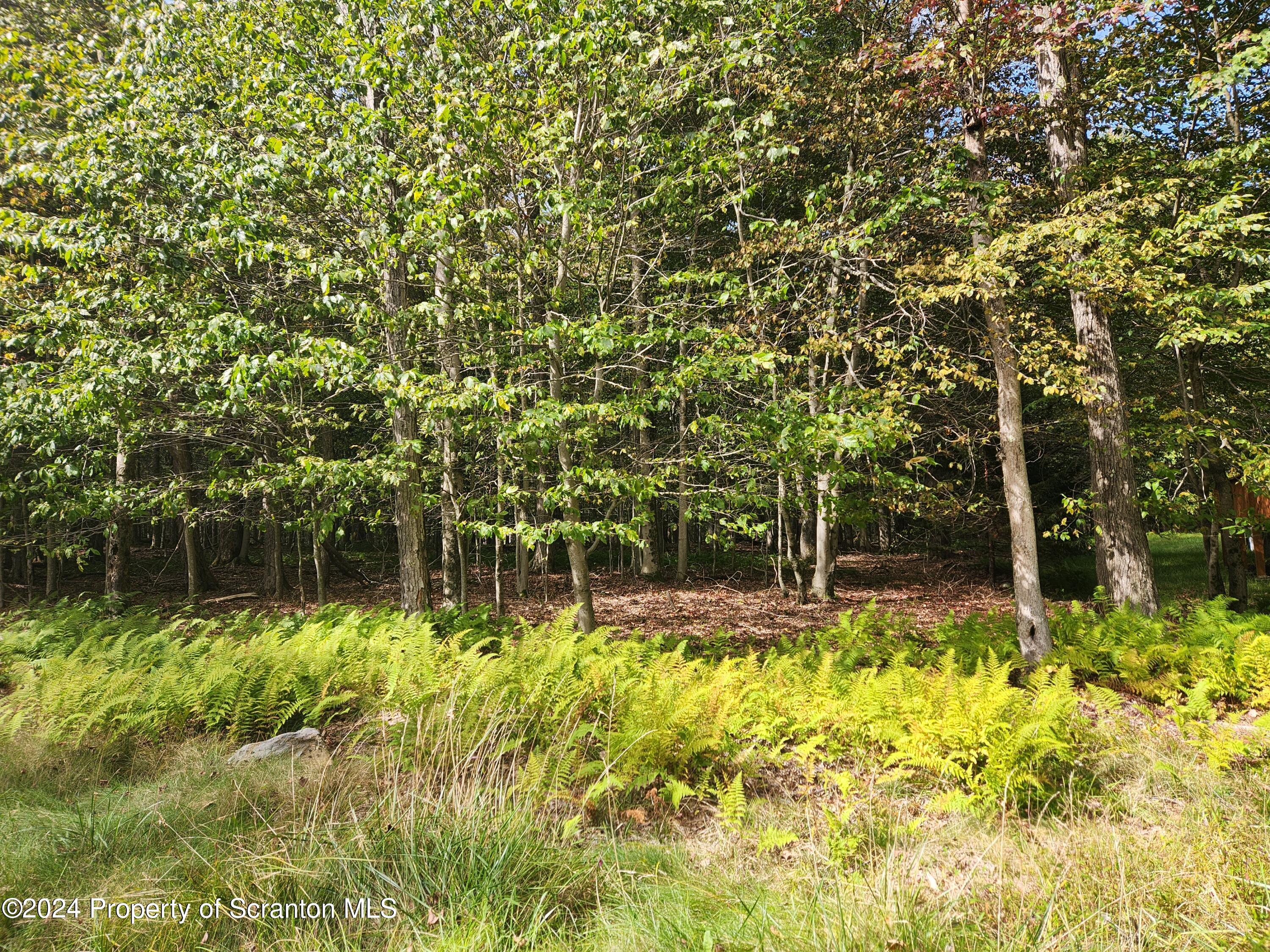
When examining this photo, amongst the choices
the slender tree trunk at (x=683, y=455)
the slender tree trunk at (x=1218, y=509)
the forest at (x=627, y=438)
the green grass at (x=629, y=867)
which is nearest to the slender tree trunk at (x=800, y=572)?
the forest at (x=627, y=438)

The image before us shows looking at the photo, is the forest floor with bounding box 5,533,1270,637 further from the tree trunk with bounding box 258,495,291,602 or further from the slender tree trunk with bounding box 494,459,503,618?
the slender tree trunk with bounding box 494,459,503,618

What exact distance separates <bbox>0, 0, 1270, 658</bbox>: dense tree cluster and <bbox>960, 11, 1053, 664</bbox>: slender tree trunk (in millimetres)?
37

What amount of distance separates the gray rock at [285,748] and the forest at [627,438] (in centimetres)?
20

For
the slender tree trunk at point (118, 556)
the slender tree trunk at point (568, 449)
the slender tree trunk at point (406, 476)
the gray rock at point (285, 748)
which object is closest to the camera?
the gray rock at point (285, 748)

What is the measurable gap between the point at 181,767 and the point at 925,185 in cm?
770

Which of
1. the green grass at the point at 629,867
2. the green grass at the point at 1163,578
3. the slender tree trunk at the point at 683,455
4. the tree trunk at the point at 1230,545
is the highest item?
the slender tree trunk at the point at 683,455

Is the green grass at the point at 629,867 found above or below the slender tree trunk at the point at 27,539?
below

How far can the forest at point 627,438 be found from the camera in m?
2.77

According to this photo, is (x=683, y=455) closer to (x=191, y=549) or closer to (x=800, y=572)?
(x=800, y=572)

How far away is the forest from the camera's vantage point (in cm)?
277

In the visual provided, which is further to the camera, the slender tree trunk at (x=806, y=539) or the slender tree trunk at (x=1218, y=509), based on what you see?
the slender tree trunk at (x=806, y=539)

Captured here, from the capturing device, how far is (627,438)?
8.37m

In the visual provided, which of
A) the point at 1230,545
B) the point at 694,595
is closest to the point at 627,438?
the point at 694,595

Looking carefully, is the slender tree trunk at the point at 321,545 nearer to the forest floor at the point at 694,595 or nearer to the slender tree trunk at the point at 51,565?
the forest floor at the point at 694,595
